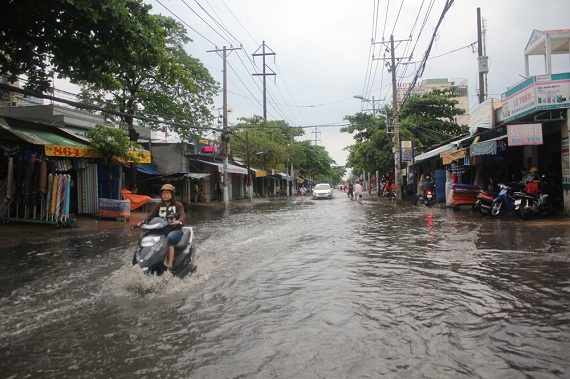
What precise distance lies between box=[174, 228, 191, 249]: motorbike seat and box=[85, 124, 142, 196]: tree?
10140mm

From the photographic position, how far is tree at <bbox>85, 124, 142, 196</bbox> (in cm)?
1497

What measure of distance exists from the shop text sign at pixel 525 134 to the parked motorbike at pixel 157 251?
1121 centimetres

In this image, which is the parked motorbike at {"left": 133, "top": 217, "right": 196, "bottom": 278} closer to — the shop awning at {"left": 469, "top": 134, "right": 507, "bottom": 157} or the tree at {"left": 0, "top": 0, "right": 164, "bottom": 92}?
the tree at {"left": 0, "top": 0, "right": 164, "bottom": 92}

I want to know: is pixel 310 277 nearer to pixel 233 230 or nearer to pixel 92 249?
pixel 92 249

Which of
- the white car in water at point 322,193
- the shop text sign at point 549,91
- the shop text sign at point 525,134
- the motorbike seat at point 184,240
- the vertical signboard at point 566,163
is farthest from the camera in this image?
the white car in water at point 322,193

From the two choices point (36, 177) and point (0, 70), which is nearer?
point (0, 70)

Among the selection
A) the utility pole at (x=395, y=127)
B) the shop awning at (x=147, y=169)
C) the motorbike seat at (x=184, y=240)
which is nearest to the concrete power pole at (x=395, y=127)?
the utility pole at (x=395, y=127)

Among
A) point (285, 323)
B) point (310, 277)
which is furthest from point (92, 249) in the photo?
point (285, 323)

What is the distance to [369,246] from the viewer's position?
8.86 meters

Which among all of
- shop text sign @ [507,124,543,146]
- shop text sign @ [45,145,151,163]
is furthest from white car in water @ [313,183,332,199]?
shop text sign @ [507,124,543,146]

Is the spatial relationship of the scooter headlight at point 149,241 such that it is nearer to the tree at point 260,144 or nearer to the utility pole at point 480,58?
the utility pole at point 480,58

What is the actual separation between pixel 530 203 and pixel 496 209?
4.12 ft

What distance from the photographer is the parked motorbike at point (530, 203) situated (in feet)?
42.2

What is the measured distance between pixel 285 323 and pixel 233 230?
8.73m
